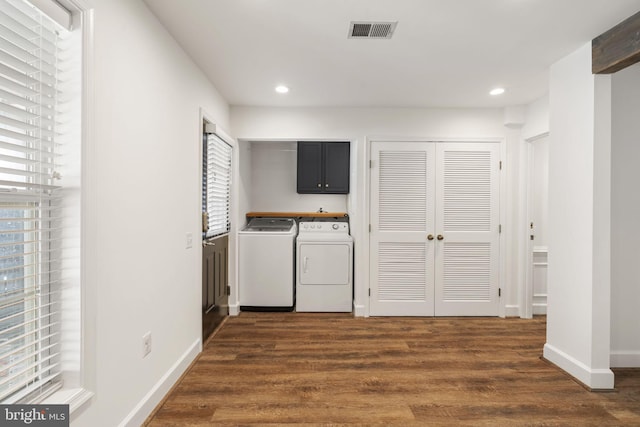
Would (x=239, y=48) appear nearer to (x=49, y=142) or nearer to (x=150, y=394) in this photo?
(x=49, y=142)

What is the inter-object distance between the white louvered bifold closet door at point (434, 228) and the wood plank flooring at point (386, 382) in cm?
40

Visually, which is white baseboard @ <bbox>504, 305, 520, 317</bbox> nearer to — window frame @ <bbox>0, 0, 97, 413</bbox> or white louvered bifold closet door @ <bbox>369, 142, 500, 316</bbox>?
white louvered bifold closet door @ <bbox>369, 142, 500, 316</bbox>

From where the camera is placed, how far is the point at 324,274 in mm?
3695

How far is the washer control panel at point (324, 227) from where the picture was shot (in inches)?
162

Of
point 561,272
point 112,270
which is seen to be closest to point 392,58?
point 561,272

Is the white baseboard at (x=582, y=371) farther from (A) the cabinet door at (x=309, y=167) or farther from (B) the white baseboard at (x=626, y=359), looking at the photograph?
(A) the cabinet door at (x=309, y=167)

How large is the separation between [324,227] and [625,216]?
9.26 feet

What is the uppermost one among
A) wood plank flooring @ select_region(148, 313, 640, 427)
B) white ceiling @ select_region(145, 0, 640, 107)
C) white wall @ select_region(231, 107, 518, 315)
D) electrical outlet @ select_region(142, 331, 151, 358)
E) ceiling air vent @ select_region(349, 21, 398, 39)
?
white ceiling @ select_region(145, 0, 640, 107)

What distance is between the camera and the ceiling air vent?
6.44 ft

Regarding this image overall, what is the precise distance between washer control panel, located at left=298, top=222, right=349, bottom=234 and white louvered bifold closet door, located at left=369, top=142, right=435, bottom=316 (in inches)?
24.1

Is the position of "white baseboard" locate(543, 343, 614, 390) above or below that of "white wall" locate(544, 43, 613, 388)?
below

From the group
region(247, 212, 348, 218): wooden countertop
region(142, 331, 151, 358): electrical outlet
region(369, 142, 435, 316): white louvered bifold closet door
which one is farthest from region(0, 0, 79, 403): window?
region(247, 212, 348, 218): wooden countertop

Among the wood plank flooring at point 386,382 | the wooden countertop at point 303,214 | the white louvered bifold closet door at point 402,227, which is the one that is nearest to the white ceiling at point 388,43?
the white louvered bifold closet door at point 402,227

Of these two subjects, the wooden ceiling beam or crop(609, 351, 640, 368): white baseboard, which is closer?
the wooden ceiling beam
